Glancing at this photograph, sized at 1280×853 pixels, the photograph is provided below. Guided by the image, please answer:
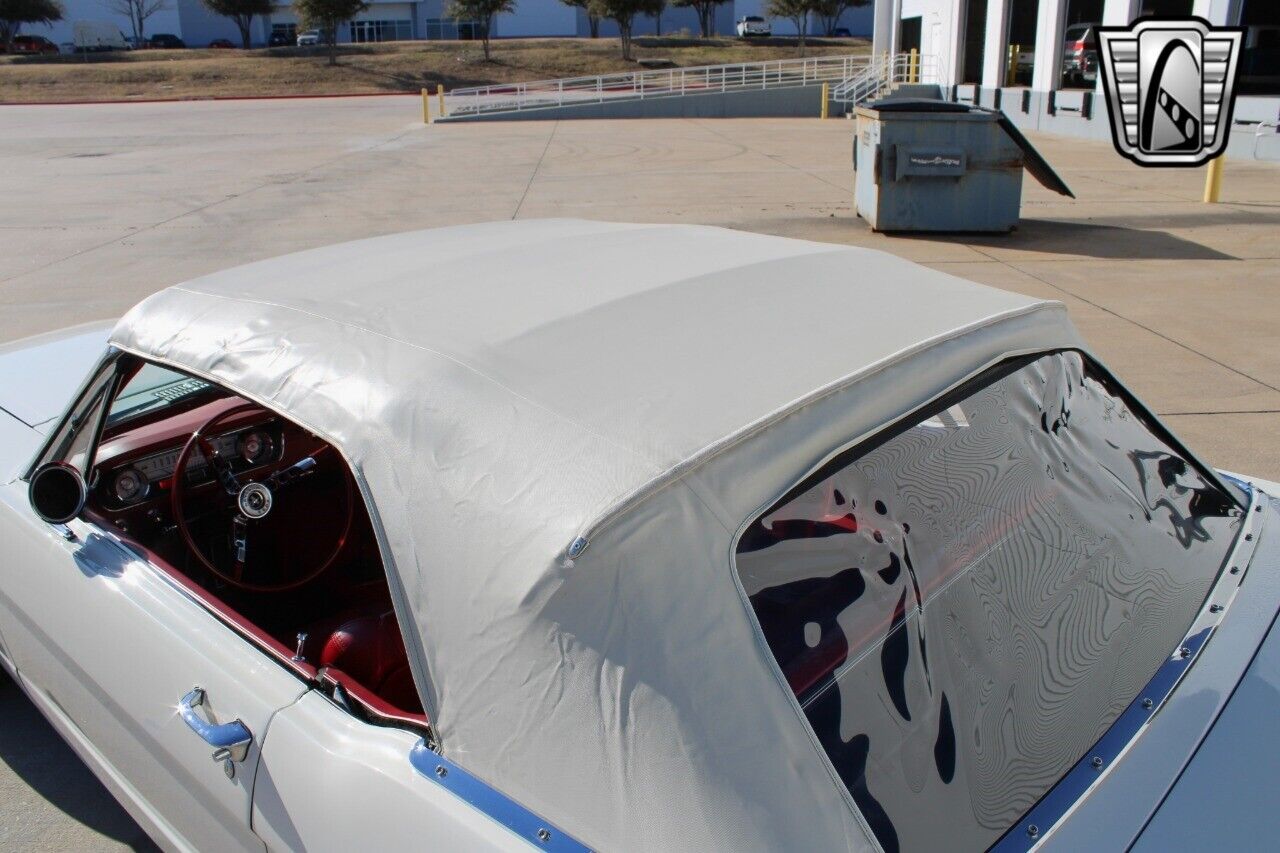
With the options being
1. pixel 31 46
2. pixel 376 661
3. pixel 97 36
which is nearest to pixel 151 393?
pixel 376 661

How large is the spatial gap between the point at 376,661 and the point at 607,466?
0.85 meters

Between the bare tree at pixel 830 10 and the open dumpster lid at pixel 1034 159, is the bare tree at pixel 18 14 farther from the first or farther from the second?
the open dumpster lid at pixel 1034 159

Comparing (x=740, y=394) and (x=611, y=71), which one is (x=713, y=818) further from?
(x=611, y=71)

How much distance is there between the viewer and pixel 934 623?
5.61ft

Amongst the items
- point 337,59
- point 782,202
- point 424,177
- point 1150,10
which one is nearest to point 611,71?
point 337,59

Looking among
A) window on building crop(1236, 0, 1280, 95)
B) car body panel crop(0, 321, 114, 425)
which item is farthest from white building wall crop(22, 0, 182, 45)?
car body panel crop(0, 321, 114, 425)

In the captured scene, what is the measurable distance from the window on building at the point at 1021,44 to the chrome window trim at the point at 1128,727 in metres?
28.7

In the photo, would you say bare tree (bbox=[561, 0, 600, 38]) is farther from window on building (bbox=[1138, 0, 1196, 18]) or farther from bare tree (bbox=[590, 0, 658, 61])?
window on building (bbox=[1138, 0, 1196, 18])

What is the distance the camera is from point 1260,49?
66.3 feet

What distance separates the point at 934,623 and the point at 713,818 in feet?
2.06

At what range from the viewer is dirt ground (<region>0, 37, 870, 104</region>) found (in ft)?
151

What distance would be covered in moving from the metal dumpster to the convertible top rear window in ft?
29.3

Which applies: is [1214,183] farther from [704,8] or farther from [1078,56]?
[704,8]

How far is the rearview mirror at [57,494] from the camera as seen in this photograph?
232cm
